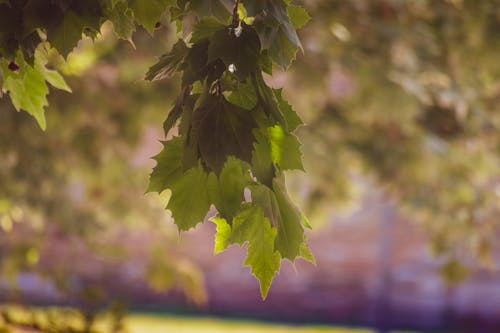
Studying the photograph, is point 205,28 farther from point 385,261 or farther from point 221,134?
point 385,261

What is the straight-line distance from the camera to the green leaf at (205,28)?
76.2 inches

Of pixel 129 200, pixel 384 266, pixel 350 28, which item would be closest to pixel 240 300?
pixel 384 266

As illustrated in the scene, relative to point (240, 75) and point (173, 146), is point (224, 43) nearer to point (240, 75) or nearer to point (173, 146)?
point (240, 75)

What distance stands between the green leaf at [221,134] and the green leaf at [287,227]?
0.14 m

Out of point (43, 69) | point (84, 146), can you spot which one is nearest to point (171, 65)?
point (43, 69)

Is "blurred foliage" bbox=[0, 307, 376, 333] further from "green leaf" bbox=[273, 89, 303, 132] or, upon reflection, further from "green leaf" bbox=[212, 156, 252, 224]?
"green leaf" bbox=[212, 156, 252, 224]

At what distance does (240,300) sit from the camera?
17.7 meters

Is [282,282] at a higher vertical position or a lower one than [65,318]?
higher

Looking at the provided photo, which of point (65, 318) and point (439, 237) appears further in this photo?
point (439, 237)

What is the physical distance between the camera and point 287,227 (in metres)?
1.93

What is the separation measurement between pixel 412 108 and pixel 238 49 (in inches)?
205

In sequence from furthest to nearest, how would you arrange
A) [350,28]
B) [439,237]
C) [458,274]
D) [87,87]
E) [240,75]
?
[439,237]
[458,274]
[87,87]
[350,28]
[240,75]

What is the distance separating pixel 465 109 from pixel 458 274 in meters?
2.54

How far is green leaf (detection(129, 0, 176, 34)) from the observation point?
201 cm
